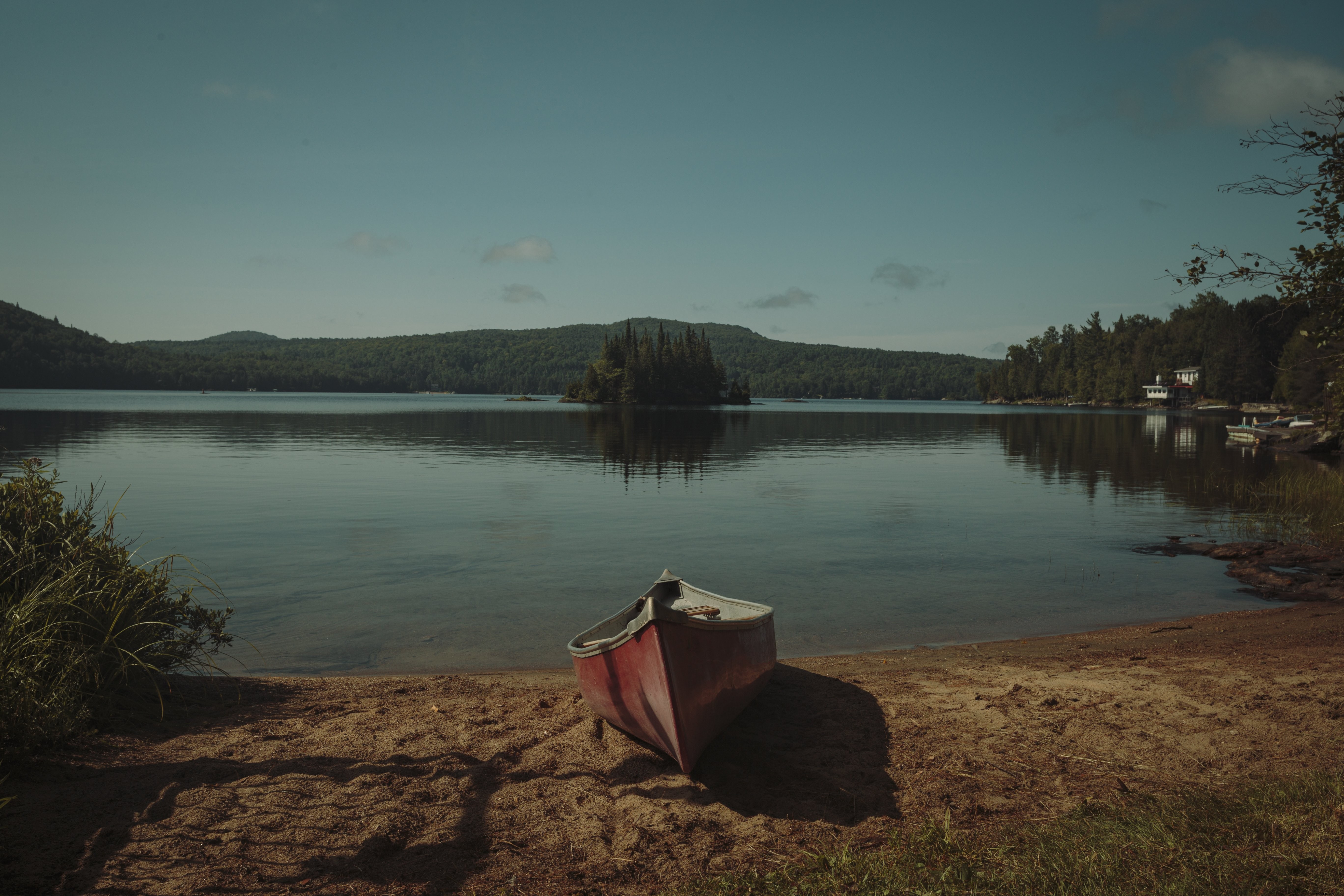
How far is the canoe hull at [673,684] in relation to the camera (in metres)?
7.12

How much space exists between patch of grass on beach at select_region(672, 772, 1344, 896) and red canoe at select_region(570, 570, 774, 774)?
5.88 ft

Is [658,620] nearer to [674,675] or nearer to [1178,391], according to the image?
[674,675]

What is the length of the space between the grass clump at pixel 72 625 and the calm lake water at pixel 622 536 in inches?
→ 117

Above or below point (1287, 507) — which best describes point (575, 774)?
below

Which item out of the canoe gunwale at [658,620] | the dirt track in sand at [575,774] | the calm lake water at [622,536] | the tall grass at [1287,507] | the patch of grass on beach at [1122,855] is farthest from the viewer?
the tall grass at [1287,507]

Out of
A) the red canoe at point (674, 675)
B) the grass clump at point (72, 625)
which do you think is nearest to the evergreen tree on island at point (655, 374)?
the grass clump at point (72, 625)

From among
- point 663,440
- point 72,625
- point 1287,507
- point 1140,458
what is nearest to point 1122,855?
point 72,625

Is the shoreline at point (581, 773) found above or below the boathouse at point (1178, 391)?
below

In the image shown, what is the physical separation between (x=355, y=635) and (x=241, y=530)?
37.1 ft

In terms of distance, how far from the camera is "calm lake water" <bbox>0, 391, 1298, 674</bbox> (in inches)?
541

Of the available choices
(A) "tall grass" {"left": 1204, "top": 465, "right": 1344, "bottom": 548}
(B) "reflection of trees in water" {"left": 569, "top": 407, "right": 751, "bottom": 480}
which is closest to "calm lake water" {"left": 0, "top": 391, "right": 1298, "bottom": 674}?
(B) "reflection of trees in water" {"left": 569, "top": 407, "right": 751, "bottom": 480}

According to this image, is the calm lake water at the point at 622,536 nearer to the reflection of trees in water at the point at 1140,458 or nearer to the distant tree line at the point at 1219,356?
the reflection of trees in water at the point at 1140,458

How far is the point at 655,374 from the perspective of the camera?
17475 centimetres

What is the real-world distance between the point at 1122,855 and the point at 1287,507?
26.5m
